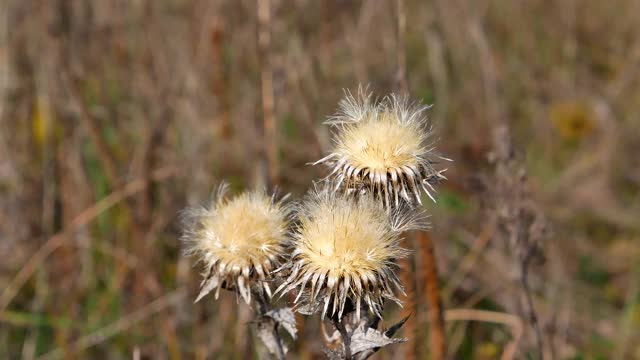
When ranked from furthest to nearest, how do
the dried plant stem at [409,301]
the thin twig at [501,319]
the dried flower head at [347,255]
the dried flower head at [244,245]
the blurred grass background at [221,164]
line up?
the blurred grass background at [221,164]
the thin twig at [501,319]
the dried plant stem at [409,301]
the dried flower head at [244,245]
the dried flower head at [347,255]

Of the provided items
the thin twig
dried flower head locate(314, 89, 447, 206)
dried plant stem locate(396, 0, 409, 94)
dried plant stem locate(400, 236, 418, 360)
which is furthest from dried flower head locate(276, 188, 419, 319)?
the thin twig

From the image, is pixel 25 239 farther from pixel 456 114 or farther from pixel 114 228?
pixel 456 114

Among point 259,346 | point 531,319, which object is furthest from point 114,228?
point 531,319

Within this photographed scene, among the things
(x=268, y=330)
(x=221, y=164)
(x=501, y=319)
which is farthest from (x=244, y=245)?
(x=221, y=164)

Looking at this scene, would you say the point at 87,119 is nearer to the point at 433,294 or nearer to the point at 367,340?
the point at 433,294

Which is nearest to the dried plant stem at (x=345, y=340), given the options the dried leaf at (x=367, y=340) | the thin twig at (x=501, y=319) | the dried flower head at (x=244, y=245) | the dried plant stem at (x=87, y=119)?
the dried leaf at (x=367, y=340)

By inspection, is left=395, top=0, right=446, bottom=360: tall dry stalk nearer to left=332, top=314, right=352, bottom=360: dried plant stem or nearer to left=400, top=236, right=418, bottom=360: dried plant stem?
left=400, top=236, right=418, bottom=360: dried plant stem

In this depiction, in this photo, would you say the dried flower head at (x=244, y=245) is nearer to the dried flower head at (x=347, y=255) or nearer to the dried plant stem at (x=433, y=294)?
the dried flower head at (x=347, y=255)
